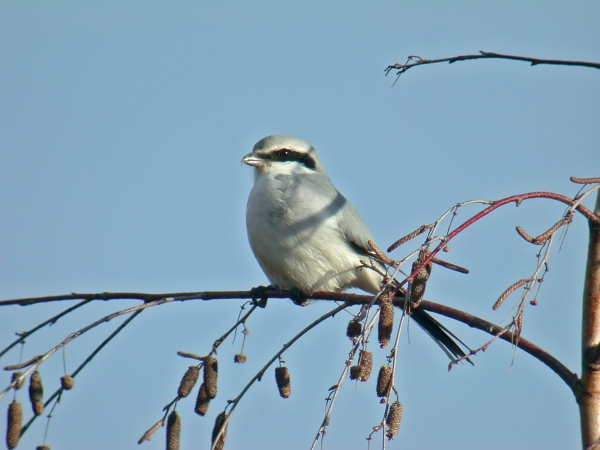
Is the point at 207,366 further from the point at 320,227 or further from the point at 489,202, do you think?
the point at 320,227

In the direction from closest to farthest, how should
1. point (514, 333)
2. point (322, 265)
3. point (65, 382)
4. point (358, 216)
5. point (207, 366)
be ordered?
point (514, 333) → point (65, 382) → point (207, 366) → point (322, 265) → point (358, 216)

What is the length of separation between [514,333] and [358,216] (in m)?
2.74

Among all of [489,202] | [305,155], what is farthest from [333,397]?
[305,155]

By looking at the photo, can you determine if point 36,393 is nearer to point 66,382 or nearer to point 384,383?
point 66,382

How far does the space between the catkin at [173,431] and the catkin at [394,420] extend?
70cm

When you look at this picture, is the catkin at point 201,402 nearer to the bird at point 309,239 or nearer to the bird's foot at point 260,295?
the bird's foot at point 260,295

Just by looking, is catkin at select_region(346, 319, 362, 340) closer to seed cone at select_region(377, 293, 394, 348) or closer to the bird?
seed cone at select_region(377, 293, 394, 348)

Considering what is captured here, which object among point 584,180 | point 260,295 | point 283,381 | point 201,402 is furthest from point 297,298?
point 584,180

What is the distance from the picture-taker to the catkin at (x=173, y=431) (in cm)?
221

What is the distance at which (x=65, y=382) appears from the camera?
7.20 ft

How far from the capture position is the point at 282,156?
202 inches

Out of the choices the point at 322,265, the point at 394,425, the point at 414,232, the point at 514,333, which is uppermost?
the point at 322,265

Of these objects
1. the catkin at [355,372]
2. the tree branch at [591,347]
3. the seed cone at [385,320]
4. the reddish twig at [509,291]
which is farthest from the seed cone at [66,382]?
the tree branch at [591,347]

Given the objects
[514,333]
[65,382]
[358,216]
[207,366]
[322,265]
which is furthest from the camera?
[358,216]
